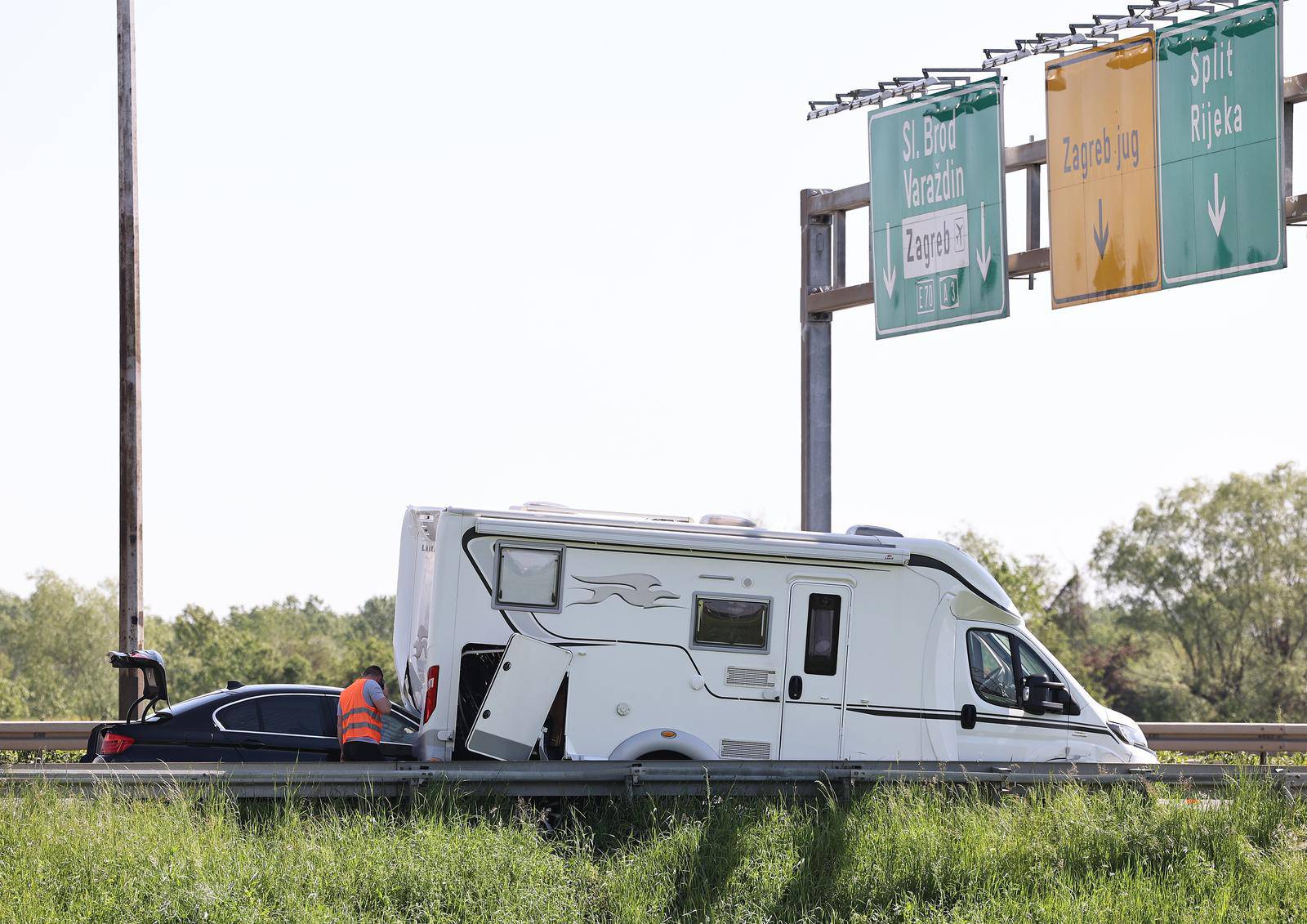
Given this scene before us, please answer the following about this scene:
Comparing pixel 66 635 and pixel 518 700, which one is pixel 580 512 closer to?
pixel 518 700

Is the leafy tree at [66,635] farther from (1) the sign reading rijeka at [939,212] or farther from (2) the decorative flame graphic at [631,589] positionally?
(2) the decorative flame graphic at [631,589]

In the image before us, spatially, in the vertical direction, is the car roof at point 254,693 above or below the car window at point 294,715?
above

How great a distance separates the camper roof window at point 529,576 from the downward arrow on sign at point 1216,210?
7515mm

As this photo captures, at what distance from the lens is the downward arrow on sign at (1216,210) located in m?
14.1

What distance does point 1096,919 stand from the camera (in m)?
9.15

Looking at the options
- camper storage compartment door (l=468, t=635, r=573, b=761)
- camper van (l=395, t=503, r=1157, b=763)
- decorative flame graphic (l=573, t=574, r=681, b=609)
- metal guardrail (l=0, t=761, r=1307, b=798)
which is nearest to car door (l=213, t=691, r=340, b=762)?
camper van (l=395, t=503, r=1157, b=763)

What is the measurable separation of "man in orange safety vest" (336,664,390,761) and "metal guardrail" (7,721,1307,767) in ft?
20.4

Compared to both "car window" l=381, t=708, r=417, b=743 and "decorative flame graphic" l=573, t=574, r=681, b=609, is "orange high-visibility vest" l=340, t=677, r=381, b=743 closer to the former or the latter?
"car window" l=381, t=708, r=417, b=743

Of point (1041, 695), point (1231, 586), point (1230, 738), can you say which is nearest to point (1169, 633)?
point (1231, 586)

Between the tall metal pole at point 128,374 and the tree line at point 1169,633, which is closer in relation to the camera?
the tall metal pole at point 128,374

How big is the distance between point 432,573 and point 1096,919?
5572 millimetres

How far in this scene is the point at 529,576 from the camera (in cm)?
1141

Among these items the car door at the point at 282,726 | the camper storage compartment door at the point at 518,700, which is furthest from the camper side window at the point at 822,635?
the car door at the point at 282,726

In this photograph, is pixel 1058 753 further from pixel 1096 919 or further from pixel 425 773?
pixel 425 773
